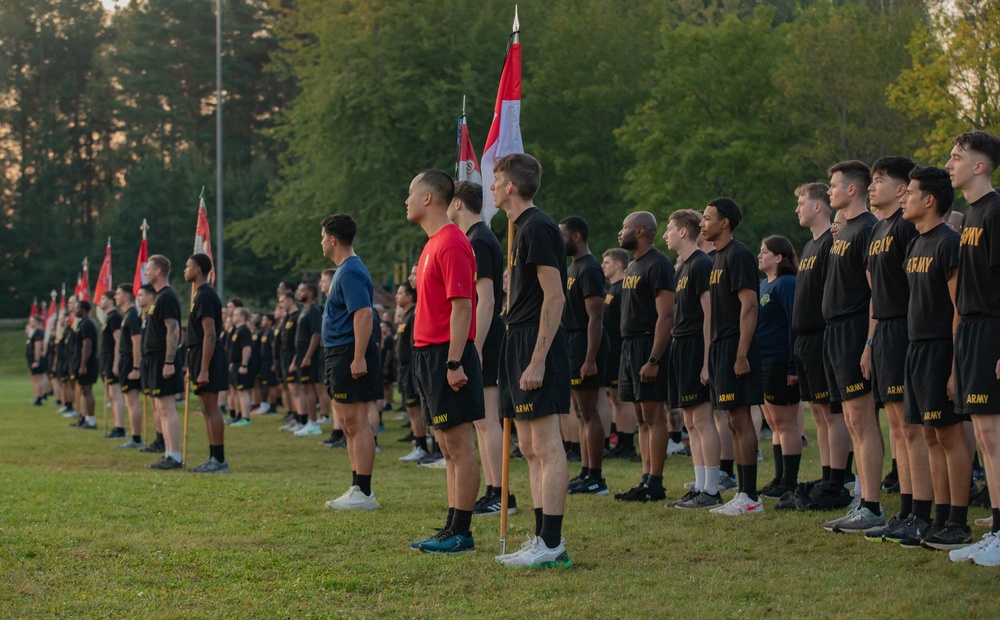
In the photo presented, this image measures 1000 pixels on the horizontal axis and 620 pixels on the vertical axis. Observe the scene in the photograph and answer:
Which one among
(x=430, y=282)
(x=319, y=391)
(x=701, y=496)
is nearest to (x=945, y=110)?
(x=319, y=391)

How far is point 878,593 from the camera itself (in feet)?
19.7

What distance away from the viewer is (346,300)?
968 cm

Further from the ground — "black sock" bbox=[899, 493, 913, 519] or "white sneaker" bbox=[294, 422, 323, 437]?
"black sock" bbox=[899, 493, 913, 519]

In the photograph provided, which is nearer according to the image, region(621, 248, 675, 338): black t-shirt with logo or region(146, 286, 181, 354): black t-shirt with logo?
region(621, 248, 675, 338): black t-shirt with logo

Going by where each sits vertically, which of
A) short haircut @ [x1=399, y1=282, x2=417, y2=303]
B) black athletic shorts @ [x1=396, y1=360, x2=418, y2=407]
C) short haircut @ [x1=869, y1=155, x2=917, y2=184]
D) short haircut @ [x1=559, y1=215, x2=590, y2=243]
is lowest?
black athletic shorts @ [x1=396, y1=360, x2=418, y2=407]

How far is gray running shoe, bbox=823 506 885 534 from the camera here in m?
7.84

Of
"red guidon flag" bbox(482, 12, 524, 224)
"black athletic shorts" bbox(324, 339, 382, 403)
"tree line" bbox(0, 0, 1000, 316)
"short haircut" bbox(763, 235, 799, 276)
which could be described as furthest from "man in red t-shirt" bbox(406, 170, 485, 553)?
"tree line" bbox(0, 0, 1000, 316)

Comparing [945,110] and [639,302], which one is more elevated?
[945,110]

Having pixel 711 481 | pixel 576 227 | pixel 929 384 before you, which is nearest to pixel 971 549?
pixel 929 384

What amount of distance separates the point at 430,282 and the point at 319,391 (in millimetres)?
13485

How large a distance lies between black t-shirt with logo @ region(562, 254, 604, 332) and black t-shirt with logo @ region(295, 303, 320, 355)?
7617 millimetres

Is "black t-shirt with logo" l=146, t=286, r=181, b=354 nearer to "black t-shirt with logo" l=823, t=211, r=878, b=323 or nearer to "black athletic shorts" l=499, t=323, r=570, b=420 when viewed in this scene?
"black athletic shorts" l=499, t=323, r=570, b=420

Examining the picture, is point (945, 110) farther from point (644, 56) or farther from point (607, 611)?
point (607, 611)

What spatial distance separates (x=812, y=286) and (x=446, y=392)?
3.23 m
